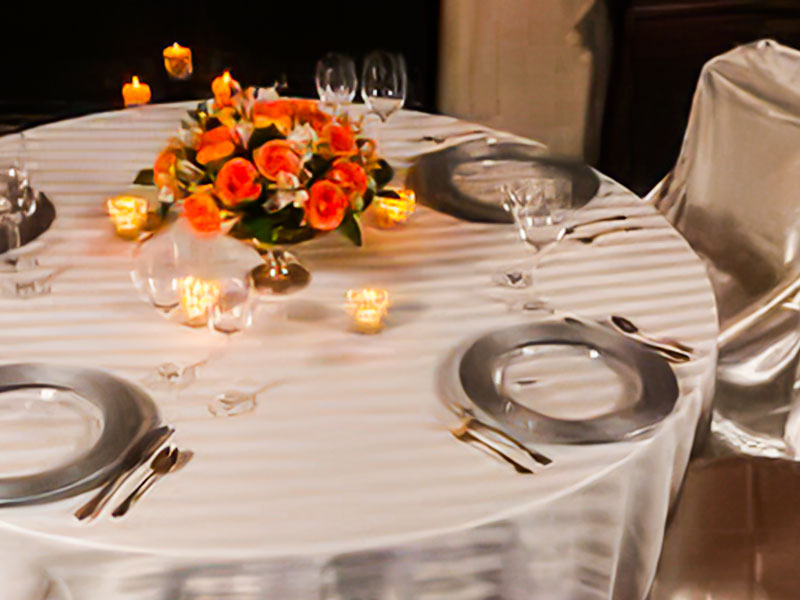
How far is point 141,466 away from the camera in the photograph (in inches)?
41.3

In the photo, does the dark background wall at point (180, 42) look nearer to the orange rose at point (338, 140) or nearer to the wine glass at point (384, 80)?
the wine glass at point (384, 80)

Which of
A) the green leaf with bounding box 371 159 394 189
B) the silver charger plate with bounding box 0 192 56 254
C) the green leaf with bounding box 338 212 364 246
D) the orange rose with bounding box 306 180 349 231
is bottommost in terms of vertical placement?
the silver charger plate with bounding box 0 192 56 254

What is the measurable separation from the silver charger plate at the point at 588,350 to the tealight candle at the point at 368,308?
0.50 ft

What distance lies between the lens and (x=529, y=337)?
1.29m

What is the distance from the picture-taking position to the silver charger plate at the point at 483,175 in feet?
5.56

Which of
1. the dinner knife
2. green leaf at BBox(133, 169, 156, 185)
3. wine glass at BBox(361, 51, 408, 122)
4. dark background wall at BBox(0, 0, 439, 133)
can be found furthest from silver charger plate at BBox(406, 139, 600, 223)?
dark background wall at BBox(0, 0, 439, 133)

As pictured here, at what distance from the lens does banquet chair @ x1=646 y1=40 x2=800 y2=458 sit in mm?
1775

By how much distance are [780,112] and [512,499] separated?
44.1 inches

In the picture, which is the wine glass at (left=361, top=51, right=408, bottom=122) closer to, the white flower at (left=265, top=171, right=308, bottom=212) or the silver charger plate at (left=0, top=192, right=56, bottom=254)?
the white flower at (left=265, top=171, right=308, bottom=212)

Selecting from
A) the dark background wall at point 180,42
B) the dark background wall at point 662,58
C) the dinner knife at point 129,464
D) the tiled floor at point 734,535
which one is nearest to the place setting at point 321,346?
the dinner knife at point 129,464

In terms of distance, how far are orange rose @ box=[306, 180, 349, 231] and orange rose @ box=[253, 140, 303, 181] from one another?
0.14ft

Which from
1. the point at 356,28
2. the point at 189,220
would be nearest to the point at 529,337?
the point at 189,220

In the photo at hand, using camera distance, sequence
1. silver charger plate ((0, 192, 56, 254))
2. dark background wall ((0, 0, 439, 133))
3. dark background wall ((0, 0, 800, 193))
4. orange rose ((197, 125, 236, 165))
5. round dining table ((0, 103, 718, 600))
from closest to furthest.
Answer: round dining table ((0, 103, 718, 600)) < orange rose ((197, 125, 236, 165)) < silver charger plate ((0, 192, 56, 254)) < dark background wall ((0, 0, 800, 193)) < dark background wall ((0, 0, 439, 133))

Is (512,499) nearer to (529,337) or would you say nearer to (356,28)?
(529,337)
